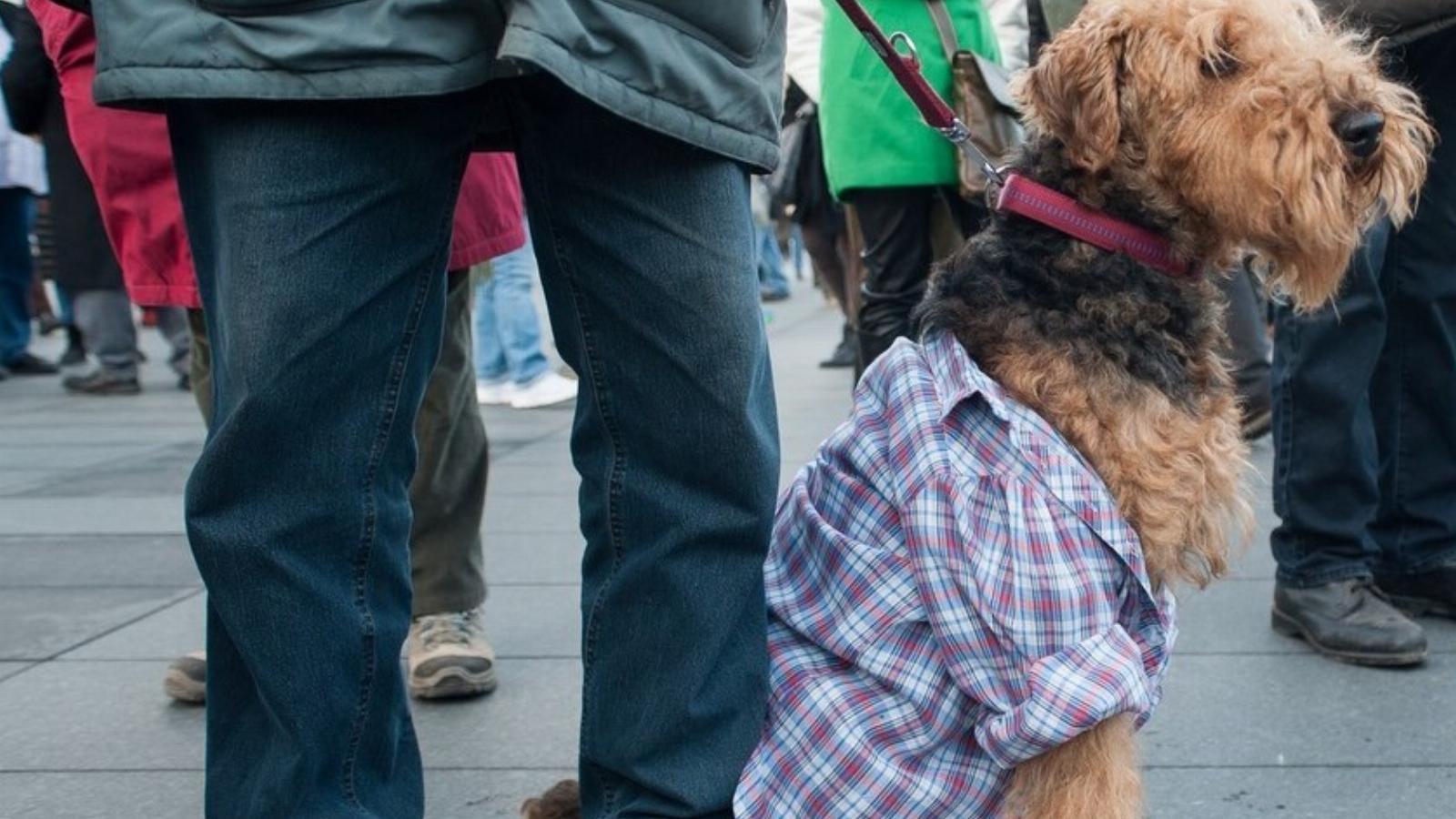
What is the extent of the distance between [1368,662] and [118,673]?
3.13 m

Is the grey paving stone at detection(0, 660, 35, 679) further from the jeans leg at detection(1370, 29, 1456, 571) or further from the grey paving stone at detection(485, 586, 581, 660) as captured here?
the jeans leg at detection(1370, 29, 1456, 571)

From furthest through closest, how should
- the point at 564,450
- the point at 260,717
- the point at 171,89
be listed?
the point at 564,450 < the point at 260,717 < the point at 171,89

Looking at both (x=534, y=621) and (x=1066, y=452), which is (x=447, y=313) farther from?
(x=1066, y=452)

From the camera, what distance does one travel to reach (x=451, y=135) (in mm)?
2523

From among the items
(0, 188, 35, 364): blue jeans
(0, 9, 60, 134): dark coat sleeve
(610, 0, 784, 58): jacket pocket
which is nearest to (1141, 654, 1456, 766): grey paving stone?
(610, 0, 784, 58): jacket pocket

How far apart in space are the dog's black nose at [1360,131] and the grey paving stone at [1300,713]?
1.42 meters

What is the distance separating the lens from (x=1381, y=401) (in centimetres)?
464

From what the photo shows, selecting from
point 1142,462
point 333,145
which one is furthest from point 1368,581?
point 333,145

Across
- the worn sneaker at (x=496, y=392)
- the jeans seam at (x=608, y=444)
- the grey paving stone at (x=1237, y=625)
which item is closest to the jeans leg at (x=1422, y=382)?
the grey paving stone at (x=1237, y=625)

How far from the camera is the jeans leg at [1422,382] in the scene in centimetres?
436

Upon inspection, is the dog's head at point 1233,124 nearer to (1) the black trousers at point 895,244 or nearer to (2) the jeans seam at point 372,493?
(2) the jeans seam at point 372,493

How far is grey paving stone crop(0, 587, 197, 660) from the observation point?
466cm

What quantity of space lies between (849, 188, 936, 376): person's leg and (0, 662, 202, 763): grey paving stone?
2656 millimetres

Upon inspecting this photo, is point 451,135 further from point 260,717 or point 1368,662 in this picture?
point 1368,662
